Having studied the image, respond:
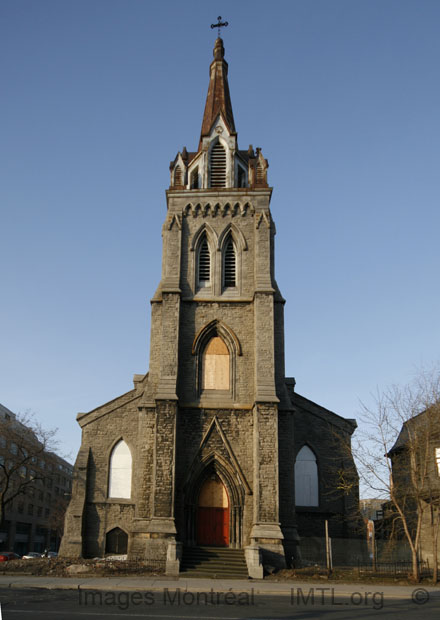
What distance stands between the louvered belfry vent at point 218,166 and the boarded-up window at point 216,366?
8926mm

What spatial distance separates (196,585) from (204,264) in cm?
1575

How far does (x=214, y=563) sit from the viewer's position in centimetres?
2250

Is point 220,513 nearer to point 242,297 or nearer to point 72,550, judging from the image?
point 72,550

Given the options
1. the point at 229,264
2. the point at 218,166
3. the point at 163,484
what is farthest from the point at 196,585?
the point at 218,166

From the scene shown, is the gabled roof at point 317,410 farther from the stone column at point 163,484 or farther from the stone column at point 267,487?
the stone column at point 163,484

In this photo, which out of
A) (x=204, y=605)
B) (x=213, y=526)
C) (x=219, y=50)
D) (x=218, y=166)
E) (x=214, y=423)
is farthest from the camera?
(x=219, y=50)

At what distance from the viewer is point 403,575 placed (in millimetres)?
21422

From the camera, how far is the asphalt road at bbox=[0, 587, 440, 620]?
11.6m

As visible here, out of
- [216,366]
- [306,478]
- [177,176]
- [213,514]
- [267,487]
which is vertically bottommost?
[213,514]

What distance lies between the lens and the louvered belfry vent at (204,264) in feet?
95.4

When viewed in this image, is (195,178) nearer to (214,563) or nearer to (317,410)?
(317,410)

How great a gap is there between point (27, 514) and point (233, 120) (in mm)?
53810

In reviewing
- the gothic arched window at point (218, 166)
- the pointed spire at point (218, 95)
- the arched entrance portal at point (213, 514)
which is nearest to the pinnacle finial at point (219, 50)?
the pointed spire at point (218, 95)

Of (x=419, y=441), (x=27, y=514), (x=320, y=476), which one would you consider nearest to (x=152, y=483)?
(x=320, y=476)
